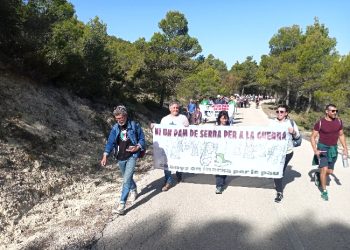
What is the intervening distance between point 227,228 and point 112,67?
51.1ft

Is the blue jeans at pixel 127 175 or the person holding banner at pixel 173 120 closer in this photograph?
the blue jeans at pixel 127 175

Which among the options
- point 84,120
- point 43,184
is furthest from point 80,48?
point 43,184

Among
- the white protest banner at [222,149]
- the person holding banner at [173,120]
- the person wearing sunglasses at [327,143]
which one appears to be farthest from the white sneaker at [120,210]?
the person wearing sunglasses at [327,143]

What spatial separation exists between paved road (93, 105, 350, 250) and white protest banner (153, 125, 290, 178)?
1.50ft

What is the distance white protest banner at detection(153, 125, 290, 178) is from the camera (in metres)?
7.50

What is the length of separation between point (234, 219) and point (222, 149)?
216cm

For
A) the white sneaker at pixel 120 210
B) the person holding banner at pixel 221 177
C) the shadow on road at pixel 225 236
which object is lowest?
the shadow on road at pixel 225 236

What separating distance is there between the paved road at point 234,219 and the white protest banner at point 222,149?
46 centimetres

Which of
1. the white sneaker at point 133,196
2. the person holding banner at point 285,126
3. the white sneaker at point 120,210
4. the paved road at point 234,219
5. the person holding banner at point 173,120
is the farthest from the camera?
the person holding banner at point 173,120

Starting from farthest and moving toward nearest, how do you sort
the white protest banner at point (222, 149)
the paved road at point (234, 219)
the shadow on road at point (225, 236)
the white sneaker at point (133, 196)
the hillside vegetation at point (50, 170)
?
the white protest banner at point (222, 149) → the white sneaker at point (133, 196) → the hillside vegetation at point (50, 170) → the paved road at point (234, 219) → the shadow on road at point (225, 236)

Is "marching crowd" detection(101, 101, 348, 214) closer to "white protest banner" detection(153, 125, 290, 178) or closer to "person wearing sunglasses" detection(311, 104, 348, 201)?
"person wearing sunglasses" detection(311, 104, 348, 201)

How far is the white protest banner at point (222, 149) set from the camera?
7496 millimetres

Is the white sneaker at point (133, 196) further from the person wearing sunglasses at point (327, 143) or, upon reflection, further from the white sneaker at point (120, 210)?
the person wearing sunglasses at point (327, 143)

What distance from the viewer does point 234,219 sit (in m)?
6.00
